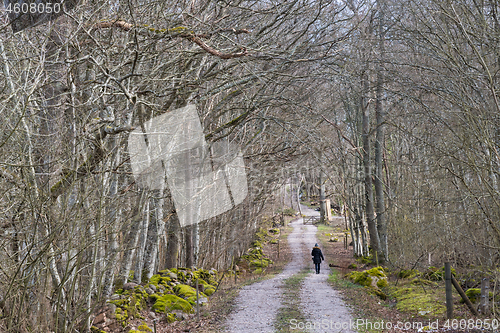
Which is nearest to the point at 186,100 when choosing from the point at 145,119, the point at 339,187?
the point at 145,119

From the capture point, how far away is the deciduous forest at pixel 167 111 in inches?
202

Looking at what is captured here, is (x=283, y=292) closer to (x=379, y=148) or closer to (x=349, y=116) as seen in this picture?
(x=379, y=148)

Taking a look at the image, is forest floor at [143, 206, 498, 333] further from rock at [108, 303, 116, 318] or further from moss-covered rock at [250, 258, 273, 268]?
moss-covered rock at [250, 258, 273, 268]

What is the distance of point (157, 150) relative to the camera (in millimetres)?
10352

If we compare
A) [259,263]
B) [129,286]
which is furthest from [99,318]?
[259,263]

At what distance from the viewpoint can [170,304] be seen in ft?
33.9

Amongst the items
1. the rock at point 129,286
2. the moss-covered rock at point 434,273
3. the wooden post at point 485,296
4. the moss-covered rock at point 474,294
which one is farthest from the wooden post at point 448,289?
the rock at point 129,286

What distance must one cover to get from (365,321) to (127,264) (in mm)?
5382

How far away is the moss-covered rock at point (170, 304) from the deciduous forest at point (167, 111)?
1169 mm

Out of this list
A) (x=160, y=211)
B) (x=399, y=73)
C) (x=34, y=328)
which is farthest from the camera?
(x=160, y=211)

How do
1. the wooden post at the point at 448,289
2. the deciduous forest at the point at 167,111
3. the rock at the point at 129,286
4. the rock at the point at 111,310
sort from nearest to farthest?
the deciduous forest at the point at 167,111, the rock at the point at 111,310, the wooden post at the point at 448,289, the rock at the point at 129,286

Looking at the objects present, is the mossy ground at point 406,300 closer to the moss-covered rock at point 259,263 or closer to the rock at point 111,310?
the rock at point 111,310

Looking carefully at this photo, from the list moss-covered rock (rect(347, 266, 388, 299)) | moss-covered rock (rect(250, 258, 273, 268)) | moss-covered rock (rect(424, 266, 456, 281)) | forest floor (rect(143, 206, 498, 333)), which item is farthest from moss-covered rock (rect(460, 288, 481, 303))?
moss-covered rock (rect(250, 258, 273, 268))

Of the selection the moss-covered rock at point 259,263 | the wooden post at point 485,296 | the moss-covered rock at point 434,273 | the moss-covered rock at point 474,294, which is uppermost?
the wooden post at point 485,296
